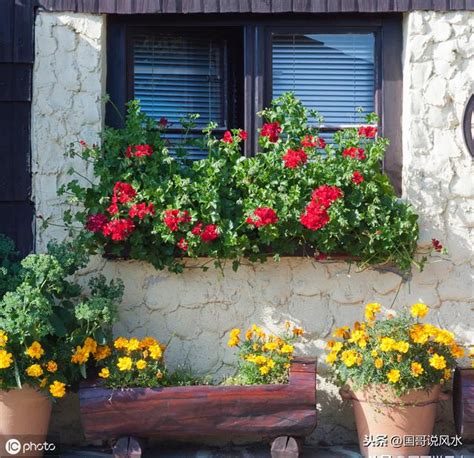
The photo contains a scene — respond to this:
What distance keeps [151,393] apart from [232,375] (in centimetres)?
60

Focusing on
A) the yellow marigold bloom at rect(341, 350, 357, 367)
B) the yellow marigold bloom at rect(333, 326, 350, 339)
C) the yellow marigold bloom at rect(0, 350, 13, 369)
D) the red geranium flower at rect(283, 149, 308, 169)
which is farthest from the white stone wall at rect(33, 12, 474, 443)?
the yellow marigold bloom at rect(0, 350, 13, 369)

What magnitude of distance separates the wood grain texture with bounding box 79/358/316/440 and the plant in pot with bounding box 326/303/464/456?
0.26 m

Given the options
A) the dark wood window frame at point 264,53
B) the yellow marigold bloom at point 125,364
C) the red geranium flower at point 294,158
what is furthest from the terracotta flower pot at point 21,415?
the red geranium flower at point 294,158

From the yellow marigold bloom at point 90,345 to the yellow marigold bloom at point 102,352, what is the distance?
0.03 metres

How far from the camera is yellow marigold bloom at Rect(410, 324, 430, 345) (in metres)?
4.52

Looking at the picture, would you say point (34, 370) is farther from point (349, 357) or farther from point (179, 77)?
point (179, 77)

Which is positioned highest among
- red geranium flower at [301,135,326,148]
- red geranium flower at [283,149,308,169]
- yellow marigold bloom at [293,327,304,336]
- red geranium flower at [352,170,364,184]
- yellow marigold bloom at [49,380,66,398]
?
red geranium flower at [301,135,326,148]

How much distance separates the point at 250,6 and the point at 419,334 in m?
1.96

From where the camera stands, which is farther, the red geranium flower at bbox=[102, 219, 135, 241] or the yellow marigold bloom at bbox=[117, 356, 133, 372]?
the red geranium flower at bbox=[102, 219, 135, 241]

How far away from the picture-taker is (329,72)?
532 centimetres

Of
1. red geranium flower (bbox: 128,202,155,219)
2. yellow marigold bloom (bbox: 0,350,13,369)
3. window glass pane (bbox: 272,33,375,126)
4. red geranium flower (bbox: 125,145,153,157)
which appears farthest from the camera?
window glass pane (bbox: 272,33,375,126)

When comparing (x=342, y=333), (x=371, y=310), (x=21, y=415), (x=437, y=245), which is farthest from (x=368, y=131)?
(x=21, y=415)

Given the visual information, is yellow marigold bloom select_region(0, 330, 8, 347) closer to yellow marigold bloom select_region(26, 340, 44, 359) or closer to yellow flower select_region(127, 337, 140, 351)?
yellow marigold bloom select_region(26, 340, 44, 359)

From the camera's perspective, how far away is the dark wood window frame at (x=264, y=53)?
5.15 m
